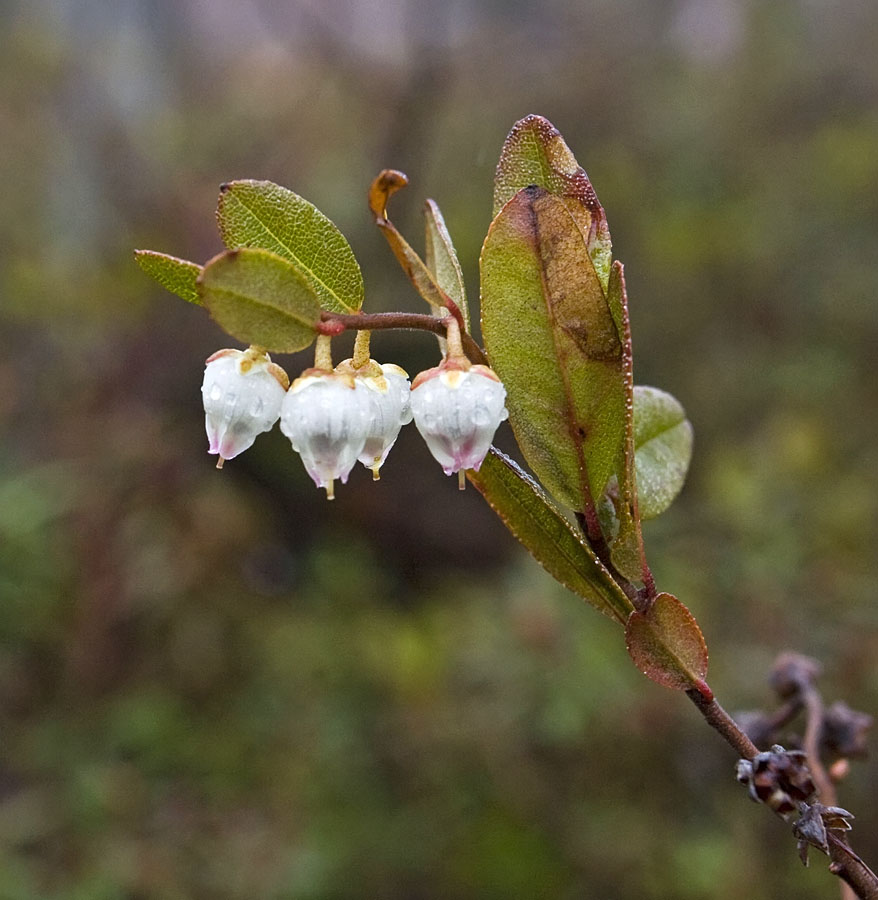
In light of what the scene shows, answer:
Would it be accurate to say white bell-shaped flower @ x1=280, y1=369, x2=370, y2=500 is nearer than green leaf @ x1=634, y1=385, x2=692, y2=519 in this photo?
Yes

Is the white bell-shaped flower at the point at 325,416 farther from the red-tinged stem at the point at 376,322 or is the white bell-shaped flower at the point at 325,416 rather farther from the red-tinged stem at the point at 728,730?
the red-tinged stem at the point at 728,730

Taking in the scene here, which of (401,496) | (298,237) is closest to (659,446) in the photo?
(298,237)

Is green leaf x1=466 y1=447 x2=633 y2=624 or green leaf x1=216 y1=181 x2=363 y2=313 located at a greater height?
green leaf x1=216 y1=181 x2=363 y2=313

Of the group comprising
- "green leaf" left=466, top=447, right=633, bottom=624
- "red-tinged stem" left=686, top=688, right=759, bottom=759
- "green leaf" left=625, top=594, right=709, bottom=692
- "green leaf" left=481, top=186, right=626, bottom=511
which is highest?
"green leaf" left=481, top=186, right=626, bottom=511

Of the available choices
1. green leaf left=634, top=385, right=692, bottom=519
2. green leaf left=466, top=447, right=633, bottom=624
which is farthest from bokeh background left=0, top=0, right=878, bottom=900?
green leaf left=466, top=447, right=633, bottom=624

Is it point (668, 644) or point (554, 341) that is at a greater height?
point (554, 341)

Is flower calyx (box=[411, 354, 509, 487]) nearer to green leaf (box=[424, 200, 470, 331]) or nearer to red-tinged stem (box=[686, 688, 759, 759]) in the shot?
green leaf (box=[424, 200, 470, 331])

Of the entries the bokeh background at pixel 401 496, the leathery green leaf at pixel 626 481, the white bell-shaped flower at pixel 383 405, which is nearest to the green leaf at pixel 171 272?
the white bell-shaped flower at pixel 383 405

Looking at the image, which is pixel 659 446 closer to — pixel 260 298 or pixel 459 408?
pixel 459 408
